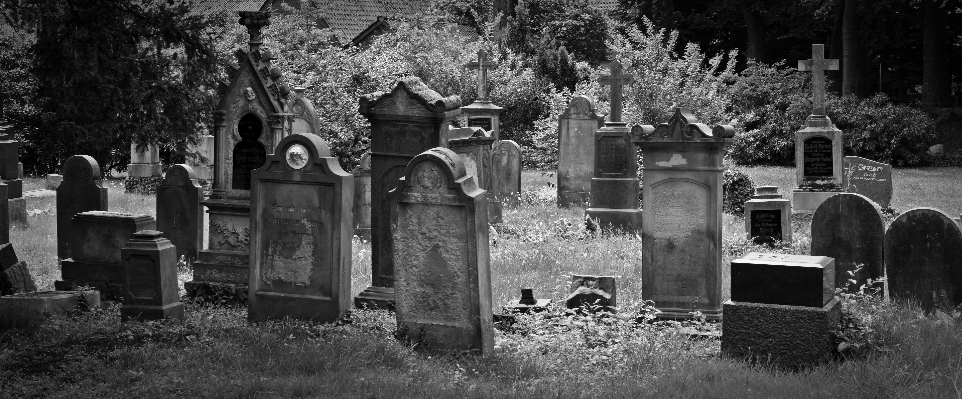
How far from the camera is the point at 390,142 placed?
931 centimetres

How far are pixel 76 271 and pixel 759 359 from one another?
22.2 ft

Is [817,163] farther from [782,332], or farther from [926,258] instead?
Result: [782,332]

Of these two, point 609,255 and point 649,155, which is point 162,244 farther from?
point 609,255

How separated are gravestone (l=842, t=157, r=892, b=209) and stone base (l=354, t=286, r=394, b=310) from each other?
35.4 ft

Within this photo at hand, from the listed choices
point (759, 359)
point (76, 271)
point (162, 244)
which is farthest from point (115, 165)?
point (759, 359)

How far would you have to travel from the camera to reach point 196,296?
9.92 metres

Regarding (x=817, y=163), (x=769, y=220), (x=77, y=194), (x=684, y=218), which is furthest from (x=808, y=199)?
(x=77, y=194)

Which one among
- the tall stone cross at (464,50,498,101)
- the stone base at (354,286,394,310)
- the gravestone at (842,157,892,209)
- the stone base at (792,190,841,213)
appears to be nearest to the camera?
the stone base at (354,286,394,310)

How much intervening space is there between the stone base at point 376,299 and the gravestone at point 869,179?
35.4 feet

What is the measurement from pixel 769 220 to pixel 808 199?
13.1ft

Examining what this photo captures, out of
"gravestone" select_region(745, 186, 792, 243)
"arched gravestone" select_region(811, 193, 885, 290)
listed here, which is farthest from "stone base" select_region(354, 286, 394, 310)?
"gravestone" select_region(745, 186, 792, 243)

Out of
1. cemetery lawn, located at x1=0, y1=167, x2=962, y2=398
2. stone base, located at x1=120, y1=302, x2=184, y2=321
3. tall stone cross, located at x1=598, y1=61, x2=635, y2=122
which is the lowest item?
cemetery lawn, located at x1=0, y1=167, x2=962, y2=398

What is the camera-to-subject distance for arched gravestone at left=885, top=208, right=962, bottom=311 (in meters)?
8.27

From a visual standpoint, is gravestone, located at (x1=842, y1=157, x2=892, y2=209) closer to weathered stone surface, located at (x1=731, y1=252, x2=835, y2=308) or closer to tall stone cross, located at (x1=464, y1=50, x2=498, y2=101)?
tall stone cross, located at (x1=464, y1=50, x2=498, y2=101)
